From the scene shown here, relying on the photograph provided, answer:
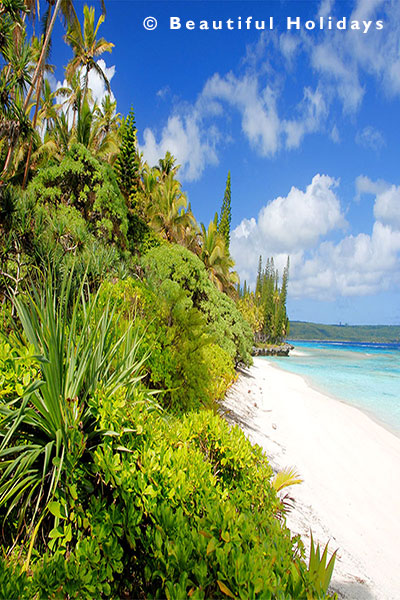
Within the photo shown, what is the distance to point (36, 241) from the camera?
548cm

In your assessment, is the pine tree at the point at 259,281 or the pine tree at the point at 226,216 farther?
the pine tree at the point at 259,281

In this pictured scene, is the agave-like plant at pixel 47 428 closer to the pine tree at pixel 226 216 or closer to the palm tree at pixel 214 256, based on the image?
the palm tree at pixel 214 256

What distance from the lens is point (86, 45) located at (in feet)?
65.2

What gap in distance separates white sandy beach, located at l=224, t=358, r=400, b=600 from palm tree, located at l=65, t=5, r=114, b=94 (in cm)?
2209

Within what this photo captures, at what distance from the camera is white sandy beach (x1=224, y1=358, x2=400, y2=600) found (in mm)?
3383

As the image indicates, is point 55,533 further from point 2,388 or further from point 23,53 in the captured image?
point 23,53

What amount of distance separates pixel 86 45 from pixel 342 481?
2576 cm

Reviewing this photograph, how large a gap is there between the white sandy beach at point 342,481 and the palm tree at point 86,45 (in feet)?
72.5

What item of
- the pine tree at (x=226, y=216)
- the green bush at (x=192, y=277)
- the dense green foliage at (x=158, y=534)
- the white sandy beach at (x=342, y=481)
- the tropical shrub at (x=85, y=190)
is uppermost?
the pine tree at (x=226, y=216)

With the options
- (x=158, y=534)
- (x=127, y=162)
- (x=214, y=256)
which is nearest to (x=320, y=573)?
(x=158, y=534)

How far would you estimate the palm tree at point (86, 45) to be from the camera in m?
19.2

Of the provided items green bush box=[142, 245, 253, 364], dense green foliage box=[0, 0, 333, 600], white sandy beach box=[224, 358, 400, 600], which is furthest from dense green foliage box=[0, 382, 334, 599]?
green bush box=[142, 245, 253, 364]

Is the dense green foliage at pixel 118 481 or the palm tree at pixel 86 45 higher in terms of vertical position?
the palm tree at pixel 86 45

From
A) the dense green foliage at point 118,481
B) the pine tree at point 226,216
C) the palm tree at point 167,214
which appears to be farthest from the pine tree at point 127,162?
the pine tree at point 226,216
